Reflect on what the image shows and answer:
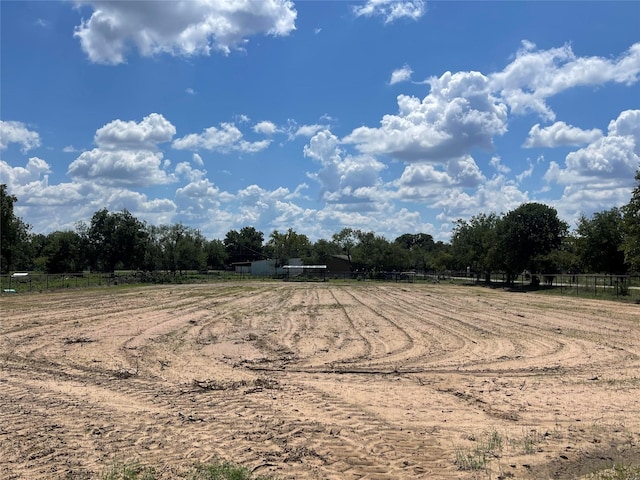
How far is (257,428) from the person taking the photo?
23.2ft

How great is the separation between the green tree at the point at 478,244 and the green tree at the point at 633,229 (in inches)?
1086

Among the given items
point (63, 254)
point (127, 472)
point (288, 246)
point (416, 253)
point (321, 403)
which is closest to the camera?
point (127, 472)

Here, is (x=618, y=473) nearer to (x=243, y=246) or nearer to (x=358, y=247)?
(x=358, y=247)

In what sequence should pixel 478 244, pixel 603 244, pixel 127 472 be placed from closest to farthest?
pixel 127 472 < pixel 603 244 < pixel 478 244

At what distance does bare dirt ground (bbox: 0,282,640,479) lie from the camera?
596cm

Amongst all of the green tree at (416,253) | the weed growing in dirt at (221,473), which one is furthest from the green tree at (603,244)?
the green tree at (416,253)

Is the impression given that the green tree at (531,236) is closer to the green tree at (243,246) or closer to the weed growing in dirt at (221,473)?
the weed growing in dirt at (221,473)

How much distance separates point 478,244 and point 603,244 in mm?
33686

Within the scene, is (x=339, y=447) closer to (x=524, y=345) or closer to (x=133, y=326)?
(x=524, y=345)

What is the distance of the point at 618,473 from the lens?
17.7 ft

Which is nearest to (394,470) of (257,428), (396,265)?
(257,428)

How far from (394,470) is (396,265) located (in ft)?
323

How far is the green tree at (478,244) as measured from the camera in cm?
6931

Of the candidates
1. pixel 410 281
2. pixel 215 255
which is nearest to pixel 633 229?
pixel 410 281
